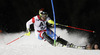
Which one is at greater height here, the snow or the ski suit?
the ski suit

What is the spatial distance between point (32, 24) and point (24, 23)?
0.41 ft

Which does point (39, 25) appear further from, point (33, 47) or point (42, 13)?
point (33, 47)

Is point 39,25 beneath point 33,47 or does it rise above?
above

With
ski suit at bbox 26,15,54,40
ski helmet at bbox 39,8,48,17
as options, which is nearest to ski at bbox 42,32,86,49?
ski suit at bbox 26,15,54,40

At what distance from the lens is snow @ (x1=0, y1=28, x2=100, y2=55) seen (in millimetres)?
2703

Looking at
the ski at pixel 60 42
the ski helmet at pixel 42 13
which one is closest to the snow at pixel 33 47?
the ski at pixel 60 42

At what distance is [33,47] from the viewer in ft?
9.80

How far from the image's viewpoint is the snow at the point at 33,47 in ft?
8.87

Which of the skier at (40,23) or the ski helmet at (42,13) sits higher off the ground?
the ski helmet at (42,13)

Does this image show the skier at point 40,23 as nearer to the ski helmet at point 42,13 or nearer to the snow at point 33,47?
the ski helmet at point 42,13

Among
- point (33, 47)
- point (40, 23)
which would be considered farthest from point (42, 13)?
point (33, 47)

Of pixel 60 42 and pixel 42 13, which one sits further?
pixel 60 42

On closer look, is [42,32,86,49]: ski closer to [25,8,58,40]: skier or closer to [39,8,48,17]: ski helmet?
[25,8,58,40]: skier

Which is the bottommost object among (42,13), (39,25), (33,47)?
(33,47)
